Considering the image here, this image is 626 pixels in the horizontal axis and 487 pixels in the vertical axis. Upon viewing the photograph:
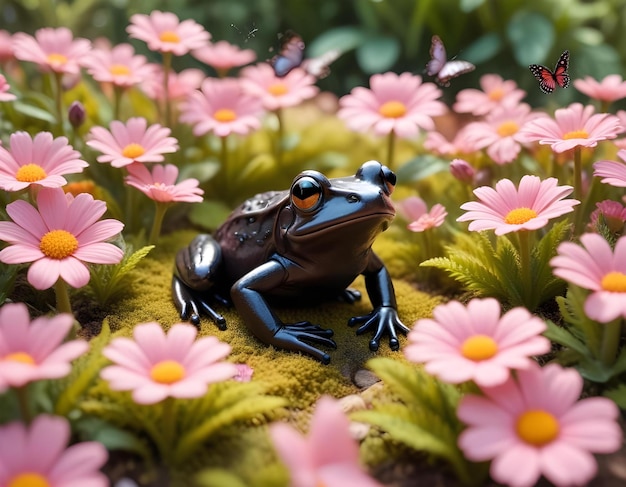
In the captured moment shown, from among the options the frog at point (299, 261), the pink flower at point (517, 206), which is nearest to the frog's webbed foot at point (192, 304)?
the frog at point (299, 261)

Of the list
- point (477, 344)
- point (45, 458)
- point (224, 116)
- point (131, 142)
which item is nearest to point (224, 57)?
point (224, 116)

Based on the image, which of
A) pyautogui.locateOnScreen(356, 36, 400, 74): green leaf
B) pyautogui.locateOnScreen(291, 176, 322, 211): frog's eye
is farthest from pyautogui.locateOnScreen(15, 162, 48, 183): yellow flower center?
pyautogui.locateOnScreen(356, 36, 400, 74): green leaf

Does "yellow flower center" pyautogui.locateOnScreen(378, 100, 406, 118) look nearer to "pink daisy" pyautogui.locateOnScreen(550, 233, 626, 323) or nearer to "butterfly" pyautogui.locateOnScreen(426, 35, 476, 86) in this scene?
"butterfly" pyautogui.locateOnScreen(426, 35, 476, 86)

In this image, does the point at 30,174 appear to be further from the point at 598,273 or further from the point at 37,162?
the point at 598,273

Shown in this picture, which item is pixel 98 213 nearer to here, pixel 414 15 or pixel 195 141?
pixel 195 141

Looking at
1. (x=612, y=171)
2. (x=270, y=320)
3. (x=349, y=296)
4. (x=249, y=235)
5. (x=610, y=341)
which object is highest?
(x=612, y=171)

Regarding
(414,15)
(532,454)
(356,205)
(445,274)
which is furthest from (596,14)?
(532,454)

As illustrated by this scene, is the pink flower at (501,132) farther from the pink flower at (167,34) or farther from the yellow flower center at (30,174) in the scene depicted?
the yellow flower center at (30,174)
